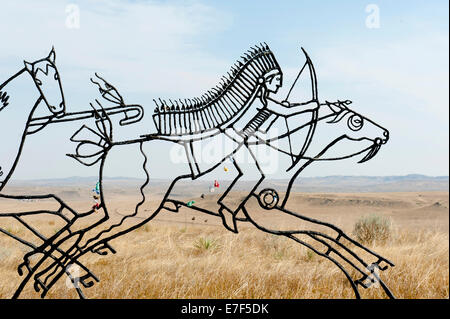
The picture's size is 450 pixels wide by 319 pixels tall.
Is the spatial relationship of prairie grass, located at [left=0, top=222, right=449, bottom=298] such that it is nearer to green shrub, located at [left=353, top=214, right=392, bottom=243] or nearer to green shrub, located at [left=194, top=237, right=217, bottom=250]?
green shrub, located at [left=194, top=237, right=217, bottom=250]

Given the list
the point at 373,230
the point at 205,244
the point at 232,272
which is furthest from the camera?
the point at 373,230

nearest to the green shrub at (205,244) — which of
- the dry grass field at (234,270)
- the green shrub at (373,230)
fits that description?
the dry grass field at (234,270)

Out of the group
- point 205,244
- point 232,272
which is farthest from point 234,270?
point 205,244

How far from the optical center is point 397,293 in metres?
5.99

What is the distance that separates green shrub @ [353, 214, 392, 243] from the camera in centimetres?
939

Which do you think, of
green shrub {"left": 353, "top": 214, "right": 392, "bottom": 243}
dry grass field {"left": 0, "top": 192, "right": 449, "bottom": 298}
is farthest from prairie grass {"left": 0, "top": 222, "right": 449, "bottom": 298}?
green shrub {"left": 353, "top": 214, "right": 392, "bottom": 243}

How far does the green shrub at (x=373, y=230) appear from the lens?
30.8 ft

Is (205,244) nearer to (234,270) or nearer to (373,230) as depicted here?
(234,270)

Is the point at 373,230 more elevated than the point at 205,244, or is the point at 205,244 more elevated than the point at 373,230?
the point at 205,244

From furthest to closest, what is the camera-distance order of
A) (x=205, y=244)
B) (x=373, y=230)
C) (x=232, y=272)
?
1. (x=373, y=230)
2. (x=205, y=244)
3. (x=232, y=272)

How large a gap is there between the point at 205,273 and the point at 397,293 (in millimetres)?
2689

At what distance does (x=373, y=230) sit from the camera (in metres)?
9.49
